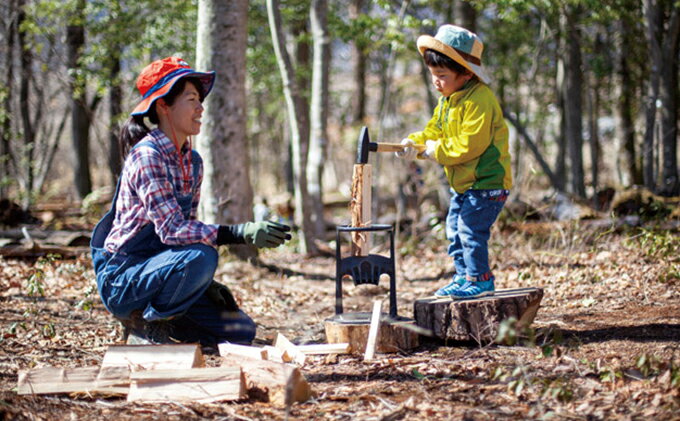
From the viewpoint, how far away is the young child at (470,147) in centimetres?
383

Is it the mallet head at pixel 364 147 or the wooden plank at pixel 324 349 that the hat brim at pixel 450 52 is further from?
the wooden plank at pixel 324 349

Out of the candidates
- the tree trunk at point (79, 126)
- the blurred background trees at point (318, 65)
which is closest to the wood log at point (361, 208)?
the blurred background trees at point (318, 65)

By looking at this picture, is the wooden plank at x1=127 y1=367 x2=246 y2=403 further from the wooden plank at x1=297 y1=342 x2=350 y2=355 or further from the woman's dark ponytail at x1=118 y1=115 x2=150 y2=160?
the woman's dark ponytail at x1=118 y1=115 x2=150 y2=160

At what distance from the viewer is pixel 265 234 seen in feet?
10.9

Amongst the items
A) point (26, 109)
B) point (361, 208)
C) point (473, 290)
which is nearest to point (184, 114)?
point (361, 208)

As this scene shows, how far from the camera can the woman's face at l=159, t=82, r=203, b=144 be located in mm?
3756

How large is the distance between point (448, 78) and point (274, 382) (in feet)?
6.85

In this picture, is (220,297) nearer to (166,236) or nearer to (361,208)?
(166,236)

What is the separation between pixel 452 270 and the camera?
6641mm

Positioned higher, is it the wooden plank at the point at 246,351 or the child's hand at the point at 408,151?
the child's hand at the point at 408,151

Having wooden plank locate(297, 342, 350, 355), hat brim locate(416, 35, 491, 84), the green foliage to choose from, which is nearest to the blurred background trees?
the green foliage

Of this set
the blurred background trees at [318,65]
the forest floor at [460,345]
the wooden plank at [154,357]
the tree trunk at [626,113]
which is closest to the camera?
the forest floor at [460,345]

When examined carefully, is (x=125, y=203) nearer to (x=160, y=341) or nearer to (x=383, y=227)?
(x=160, y=341)

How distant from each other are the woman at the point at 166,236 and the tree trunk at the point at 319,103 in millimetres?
4575
